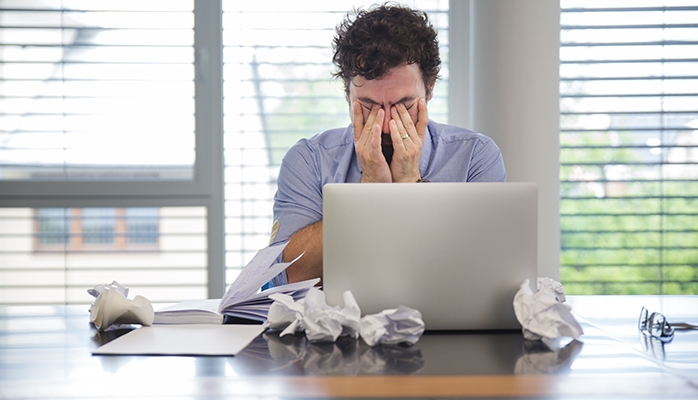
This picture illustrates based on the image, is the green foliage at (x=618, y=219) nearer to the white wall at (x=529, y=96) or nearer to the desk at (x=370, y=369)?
the white wall at (x=529, y=96)

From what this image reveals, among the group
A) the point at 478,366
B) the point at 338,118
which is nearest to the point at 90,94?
the point at 338,118

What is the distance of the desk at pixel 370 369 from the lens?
625mm

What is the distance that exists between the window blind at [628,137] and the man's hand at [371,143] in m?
1.35

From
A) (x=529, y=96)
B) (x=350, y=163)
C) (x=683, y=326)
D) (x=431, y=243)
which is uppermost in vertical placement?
(x=529, y=96)

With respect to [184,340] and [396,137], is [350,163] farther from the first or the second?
[184,340]

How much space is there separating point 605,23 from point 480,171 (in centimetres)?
139

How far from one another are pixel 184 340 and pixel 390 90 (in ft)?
2.99

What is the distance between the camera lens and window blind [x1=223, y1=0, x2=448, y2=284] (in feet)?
8.72

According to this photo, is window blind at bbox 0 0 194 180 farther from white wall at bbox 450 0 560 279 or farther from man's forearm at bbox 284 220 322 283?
man's forearm at bbox 284 220 322 283

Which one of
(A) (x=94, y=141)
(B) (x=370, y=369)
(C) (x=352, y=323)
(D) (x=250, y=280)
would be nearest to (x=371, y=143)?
(D) (x=250, y=280)

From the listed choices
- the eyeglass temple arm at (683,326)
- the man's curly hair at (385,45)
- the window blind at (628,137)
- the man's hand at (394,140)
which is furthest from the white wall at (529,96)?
the eyeglass temple arm at (683,326)

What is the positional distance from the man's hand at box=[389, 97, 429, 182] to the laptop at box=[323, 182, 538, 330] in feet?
2.38

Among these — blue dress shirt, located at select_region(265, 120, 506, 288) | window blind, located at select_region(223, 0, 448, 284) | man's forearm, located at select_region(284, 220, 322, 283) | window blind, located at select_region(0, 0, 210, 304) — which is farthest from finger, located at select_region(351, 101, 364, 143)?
window blind, located at select_region(0, 0, 210, 304)

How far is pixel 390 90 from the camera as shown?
155 centimetres
